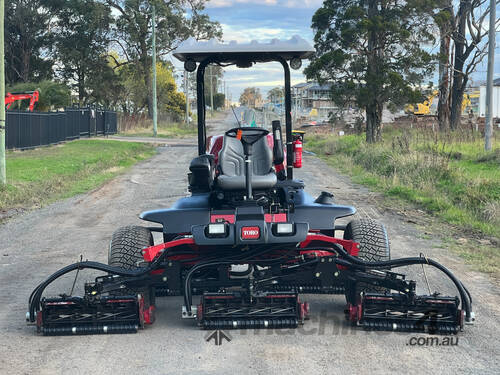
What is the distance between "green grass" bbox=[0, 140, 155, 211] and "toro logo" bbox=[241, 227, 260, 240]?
9137mm

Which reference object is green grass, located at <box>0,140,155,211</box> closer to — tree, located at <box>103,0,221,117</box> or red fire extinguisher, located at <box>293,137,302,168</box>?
red fire extinguisher, located at <box>293,137,302,168</box>

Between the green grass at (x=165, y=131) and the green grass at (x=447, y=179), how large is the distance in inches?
858

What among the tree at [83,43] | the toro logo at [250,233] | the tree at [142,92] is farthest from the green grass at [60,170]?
the tree at [142,92]

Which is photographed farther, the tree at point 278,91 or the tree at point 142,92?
the tree at point 142,92

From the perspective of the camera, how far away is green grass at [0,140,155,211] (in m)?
14.8

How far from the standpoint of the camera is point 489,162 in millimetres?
18219

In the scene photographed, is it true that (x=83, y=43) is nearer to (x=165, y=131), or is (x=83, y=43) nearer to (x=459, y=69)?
(x=165, y=131)

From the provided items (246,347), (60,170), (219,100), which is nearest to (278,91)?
(60,170)

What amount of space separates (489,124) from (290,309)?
17.0m

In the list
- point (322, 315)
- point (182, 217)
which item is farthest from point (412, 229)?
point (182, 217)

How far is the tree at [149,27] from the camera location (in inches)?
2099

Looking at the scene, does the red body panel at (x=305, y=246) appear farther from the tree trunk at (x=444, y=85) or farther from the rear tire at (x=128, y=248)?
the tree trunk at (x=444, y=85)

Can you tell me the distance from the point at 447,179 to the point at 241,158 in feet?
33.5

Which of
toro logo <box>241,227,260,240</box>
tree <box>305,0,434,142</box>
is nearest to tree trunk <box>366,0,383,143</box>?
tree <box>305,0,434,142</box>
